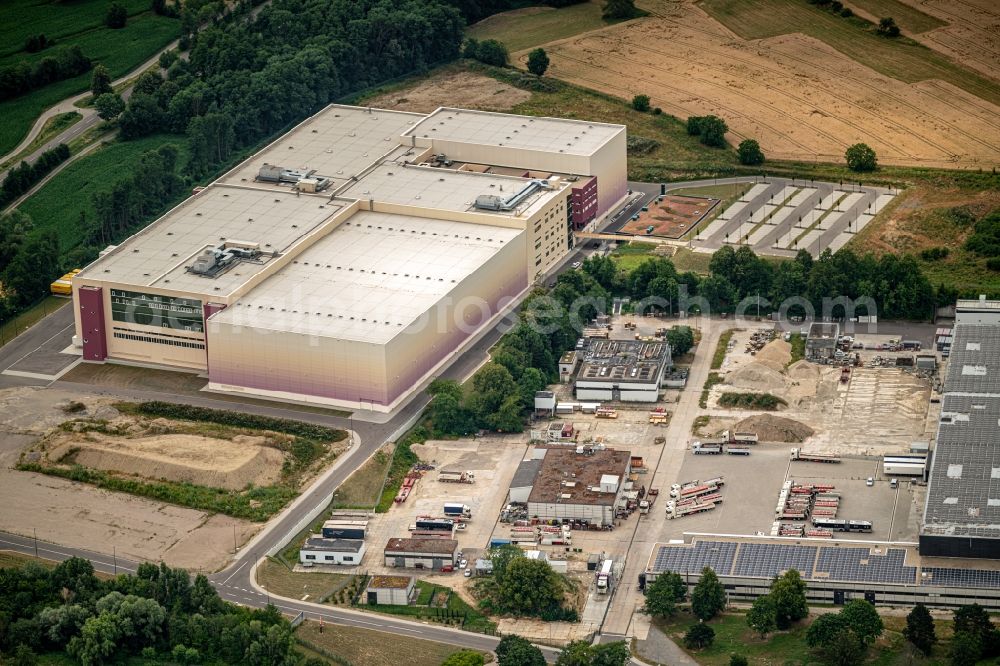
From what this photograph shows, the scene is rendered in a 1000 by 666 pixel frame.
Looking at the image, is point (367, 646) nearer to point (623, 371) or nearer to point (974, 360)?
point (623, 371)

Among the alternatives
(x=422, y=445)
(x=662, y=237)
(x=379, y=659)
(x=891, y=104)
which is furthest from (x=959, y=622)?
(x=891, y=104)

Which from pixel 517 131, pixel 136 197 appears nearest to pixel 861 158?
pixel 517 131

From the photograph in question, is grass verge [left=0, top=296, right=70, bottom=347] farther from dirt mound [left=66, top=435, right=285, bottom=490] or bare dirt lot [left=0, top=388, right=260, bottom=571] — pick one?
dirt mound [left=66, top=435, right=285, bottom=490]

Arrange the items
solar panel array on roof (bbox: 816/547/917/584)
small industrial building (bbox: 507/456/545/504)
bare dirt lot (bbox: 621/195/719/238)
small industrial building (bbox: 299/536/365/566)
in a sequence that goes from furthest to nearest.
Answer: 1. bare dirt lot (bbox: 621/195/719/238)
2. small industrial building (bbox: 507/456/545/504)
3. small industrial building (bbox: 299/536/365/566)
4. solar panel array on roof (bbox: 816/547/917/584)

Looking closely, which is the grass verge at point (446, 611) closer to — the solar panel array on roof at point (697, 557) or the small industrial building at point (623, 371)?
the solar panel array on roof at point (697, 557)

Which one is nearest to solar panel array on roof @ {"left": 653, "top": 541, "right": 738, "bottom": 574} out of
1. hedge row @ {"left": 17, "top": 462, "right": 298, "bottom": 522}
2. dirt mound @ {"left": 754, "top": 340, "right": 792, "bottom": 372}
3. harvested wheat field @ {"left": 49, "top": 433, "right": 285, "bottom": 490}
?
hedge row @ {"left": 17, "top": 462, "right": 298, "bottom": 522}

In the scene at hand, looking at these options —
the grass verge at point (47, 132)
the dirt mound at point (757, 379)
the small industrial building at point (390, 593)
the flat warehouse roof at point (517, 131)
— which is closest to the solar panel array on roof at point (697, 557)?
the small industrial building at point (390, 593)
